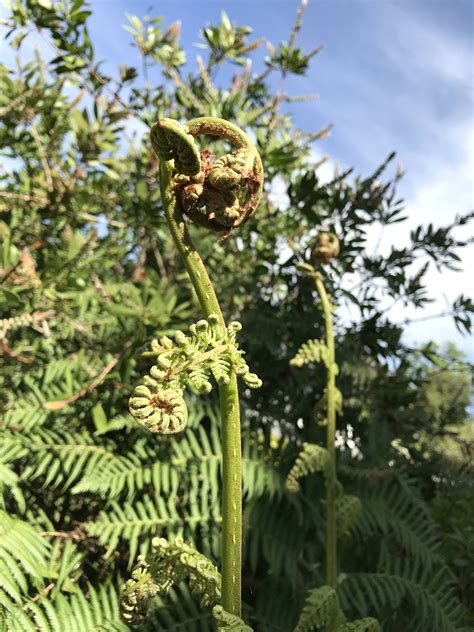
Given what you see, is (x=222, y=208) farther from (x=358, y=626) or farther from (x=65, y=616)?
(x=65, y=616)

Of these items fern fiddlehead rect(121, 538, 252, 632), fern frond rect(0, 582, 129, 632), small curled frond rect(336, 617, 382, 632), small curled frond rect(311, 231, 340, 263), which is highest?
small curled frond rect(311, 231, 340, 263)

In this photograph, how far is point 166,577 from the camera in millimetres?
821

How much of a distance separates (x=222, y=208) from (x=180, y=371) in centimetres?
24

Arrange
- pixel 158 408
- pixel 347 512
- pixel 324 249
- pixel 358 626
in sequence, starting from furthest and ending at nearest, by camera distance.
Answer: pixel 324 249
pixel 347 512
pixel 358 626
pixel 158 408

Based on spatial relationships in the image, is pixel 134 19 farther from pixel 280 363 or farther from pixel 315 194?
pixel 280 363

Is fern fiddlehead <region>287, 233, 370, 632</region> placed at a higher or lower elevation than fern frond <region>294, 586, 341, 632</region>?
higher

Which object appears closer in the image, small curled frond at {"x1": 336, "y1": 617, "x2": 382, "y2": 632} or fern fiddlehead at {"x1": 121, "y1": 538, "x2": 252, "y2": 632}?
fern fiddlehead at {"x1": 121, "y1": 538, "x2": 252, "y2": 632}

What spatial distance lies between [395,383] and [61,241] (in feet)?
5.28

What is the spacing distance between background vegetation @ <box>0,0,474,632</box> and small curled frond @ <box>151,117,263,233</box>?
2.67ft

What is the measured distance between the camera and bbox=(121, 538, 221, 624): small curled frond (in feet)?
2.62

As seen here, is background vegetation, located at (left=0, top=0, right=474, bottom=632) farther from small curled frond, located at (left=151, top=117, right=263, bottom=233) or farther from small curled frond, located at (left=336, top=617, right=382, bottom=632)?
small curled frond, located at (left=151, top=117, right=263, bottom=233)

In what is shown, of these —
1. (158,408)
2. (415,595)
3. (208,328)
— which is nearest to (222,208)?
(208,328)

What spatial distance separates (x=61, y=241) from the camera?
8.63 feet

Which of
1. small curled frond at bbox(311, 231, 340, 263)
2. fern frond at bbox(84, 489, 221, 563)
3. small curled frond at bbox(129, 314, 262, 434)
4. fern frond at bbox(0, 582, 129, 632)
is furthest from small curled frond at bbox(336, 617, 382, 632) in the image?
small curled frond at bbox(311, 231, 340, 263)
